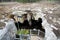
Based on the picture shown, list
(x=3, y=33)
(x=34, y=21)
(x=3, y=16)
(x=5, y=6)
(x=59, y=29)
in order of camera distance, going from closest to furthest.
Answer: (x=59, y=29) → (x=3, y=33) → (x=3, y=16) → (x=34, y=21) → (x=5, y=6)

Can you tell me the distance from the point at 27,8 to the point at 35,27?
2.67 feet

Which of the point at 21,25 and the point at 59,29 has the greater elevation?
the point at 59,29

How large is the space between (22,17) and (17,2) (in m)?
1.44

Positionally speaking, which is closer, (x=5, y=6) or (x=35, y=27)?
(x=35, y=27)

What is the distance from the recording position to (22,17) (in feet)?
21.9

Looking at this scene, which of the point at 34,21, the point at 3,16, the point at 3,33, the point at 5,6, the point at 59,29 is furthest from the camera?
the point at 5,6

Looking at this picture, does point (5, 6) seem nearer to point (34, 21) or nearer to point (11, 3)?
point (11, 3)

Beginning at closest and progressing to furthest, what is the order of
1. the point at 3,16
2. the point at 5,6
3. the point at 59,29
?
the point at 59,29, the point at 3,16, the point at 5,6

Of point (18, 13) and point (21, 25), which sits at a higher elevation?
point (18, 13)

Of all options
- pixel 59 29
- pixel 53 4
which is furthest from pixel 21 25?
pixel 59 29

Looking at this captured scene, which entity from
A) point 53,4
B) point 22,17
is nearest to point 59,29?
point 22,17

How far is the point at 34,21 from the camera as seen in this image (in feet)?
22.7

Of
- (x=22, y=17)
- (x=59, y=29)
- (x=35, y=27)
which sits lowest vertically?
(x=35, y=27)

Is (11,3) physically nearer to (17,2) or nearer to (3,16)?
(17,2)
